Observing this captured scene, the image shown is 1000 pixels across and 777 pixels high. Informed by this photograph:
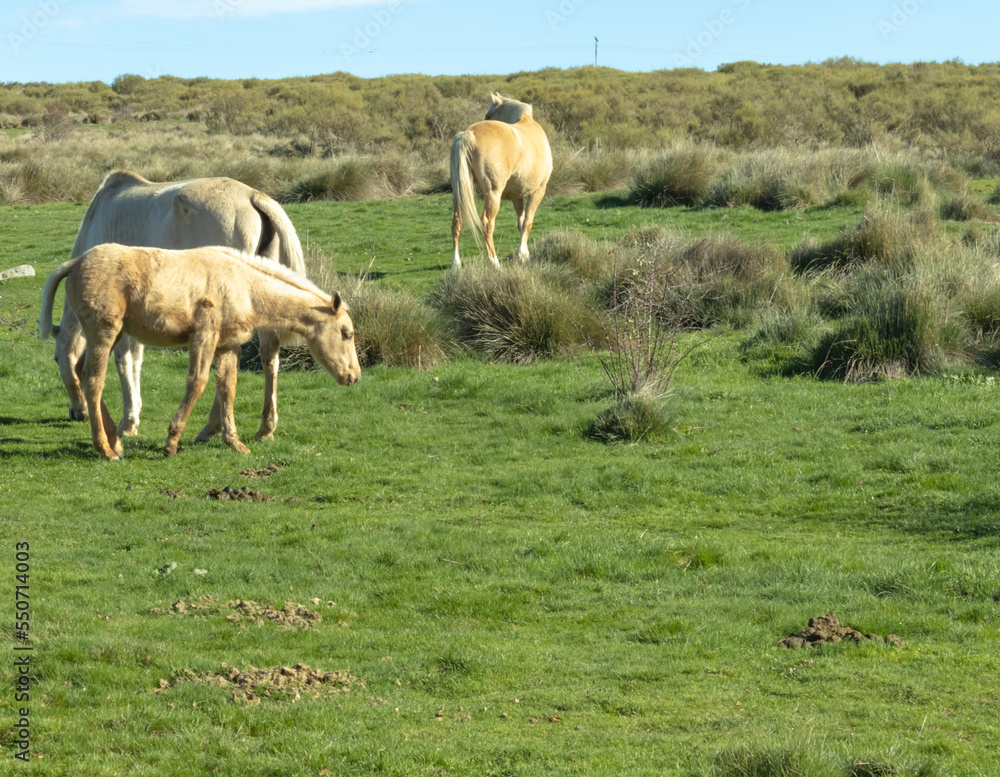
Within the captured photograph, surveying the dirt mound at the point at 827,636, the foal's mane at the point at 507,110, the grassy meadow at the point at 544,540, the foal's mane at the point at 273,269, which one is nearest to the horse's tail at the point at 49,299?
the grassy meadow at the point at 544,540

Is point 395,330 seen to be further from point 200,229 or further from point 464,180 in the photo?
point 464,180

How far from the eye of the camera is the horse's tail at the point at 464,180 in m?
16.8

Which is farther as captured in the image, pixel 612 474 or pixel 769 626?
pixel 612 474

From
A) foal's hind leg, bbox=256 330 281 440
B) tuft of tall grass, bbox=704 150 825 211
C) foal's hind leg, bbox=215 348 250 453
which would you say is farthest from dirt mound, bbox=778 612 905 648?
tuft of tall grass, bbox=704 150 825 211

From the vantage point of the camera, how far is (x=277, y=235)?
1047 centimetres

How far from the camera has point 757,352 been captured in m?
13.7

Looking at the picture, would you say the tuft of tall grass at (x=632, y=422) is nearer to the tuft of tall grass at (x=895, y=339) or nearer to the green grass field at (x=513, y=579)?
the green grass field at (x=513, y=579)

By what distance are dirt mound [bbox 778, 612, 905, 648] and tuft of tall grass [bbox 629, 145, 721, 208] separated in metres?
18.9

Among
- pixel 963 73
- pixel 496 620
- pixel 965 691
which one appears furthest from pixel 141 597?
pixel 963 73

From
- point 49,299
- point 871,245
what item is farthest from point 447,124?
point 49,299

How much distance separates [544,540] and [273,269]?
3.78 m

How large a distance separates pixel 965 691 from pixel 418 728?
2.78 metres

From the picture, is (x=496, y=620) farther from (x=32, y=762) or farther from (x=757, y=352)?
(x=757, y=352)

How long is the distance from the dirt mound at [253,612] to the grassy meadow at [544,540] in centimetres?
2
